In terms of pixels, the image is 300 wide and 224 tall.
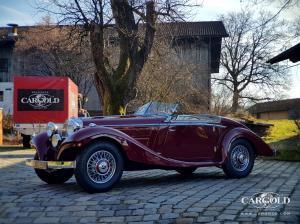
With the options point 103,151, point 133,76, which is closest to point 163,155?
point 103,151

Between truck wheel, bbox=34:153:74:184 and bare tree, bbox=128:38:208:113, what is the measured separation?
1395 centimetres

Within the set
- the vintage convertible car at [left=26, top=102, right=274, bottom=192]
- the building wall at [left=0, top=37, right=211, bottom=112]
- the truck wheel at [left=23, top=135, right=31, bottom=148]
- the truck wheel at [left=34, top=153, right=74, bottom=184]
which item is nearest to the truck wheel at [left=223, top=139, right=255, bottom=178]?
the vintage convertible car at [left=26, top=102, right=274, bottom=192]

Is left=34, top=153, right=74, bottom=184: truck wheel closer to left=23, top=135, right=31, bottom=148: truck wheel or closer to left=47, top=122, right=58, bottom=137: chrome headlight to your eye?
left=47, top=122, right=58, bottom=137: chrome headlight

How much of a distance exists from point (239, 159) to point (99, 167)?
2989 mm

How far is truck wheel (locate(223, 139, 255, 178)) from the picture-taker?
847 cm

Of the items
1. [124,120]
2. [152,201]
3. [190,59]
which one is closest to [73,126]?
[124,120]

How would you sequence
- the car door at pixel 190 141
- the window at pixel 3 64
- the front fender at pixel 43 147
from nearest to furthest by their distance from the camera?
the front fender at pixel 43 147
the car door at pixel 190 141
the window at pixel 3 64

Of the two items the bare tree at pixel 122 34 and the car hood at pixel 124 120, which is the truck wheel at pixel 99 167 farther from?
the bare tree at pixel 122 34

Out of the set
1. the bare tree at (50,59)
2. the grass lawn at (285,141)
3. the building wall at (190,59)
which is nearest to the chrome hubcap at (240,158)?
the grass lawn at (285,141)

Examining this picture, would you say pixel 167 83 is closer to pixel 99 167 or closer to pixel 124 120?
pixel 124 120

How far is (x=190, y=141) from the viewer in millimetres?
8156

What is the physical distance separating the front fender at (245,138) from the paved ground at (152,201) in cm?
57

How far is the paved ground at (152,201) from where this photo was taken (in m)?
5.38

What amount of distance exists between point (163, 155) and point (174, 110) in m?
0.99
